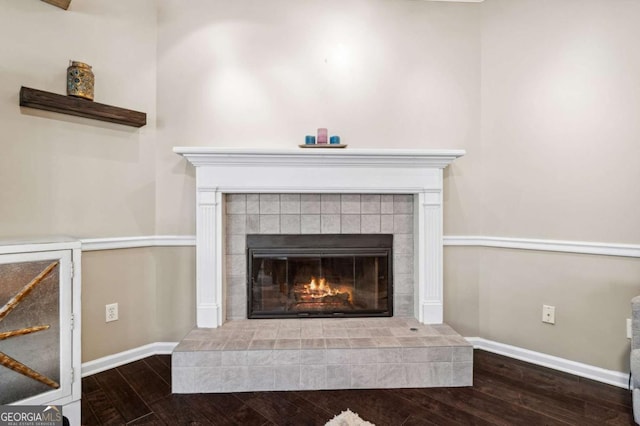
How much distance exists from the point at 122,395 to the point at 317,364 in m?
1.14

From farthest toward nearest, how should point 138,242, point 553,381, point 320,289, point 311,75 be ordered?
point 320,289
point 311,75
point 138,242
point 553,381

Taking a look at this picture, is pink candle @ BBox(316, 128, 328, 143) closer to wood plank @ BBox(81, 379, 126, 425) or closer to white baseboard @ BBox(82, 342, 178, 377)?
white baseboard @ BBox(82, 342, 178, 377)

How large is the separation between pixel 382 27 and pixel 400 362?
2.34 metres

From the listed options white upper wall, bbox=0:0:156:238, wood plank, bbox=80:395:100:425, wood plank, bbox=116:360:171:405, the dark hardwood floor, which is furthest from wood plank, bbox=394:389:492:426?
white upper wall, bbox=0:0:156:238

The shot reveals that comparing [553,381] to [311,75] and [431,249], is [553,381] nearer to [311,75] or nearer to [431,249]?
[431,249]

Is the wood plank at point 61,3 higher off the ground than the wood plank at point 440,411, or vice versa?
the wood plank at point 61,3

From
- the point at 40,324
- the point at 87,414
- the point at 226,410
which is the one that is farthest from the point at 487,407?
the point at 40,324

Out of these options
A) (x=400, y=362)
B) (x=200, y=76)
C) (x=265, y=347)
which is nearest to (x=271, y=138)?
(x=200, y=76)

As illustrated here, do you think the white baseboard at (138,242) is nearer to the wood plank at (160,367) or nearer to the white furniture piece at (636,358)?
the wood plank at (160,367)

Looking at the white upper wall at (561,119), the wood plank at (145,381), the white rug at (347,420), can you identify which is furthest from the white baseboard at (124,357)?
the white upper wall at (561,119)

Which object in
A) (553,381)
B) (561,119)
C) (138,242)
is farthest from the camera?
(138,242)

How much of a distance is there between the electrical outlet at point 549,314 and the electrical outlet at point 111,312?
9.62 feet

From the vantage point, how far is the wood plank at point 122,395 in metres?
1.60

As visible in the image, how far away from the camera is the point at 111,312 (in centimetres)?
206
